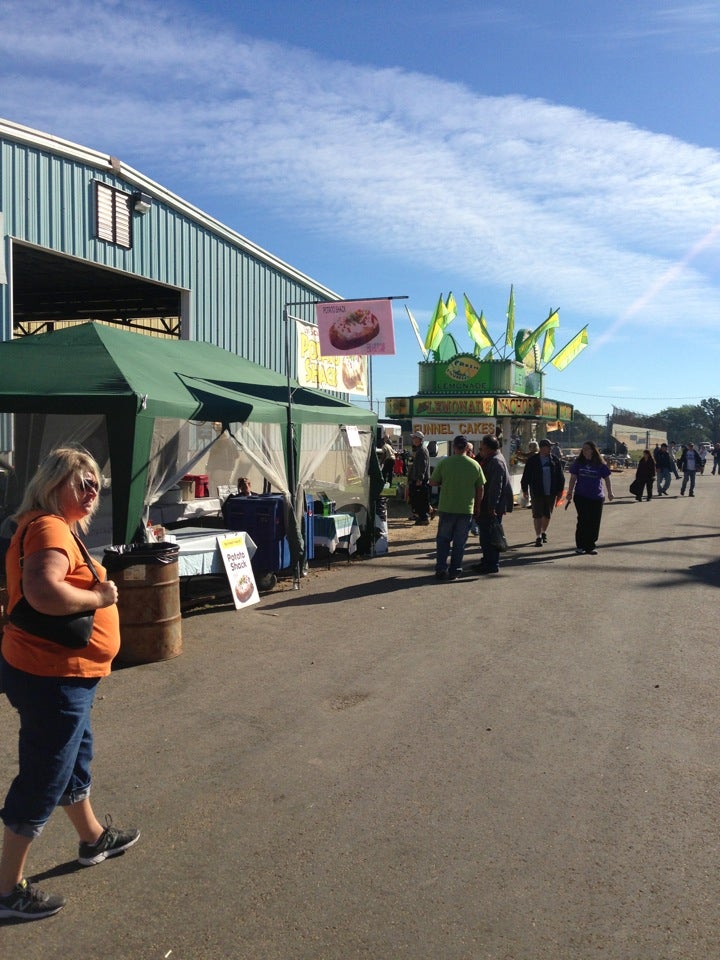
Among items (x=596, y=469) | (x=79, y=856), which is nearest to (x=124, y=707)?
(x=79, y=856)

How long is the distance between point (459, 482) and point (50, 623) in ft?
25.1

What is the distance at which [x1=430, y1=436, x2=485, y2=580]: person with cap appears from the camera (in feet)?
34.1

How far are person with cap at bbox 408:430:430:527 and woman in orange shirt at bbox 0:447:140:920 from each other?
14.3 metres

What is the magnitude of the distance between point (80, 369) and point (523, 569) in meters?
6.24

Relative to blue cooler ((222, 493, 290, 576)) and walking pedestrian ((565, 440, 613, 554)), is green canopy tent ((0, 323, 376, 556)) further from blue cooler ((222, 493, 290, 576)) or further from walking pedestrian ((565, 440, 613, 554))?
walking pedestrian ((565, 440, 613, 554))

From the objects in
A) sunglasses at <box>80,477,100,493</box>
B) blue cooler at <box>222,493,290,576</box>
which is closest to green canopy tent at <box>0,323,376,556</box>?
blue cooler at <box>222,493,290,576</box>

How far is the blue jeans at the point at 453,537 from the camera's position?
10500 mm

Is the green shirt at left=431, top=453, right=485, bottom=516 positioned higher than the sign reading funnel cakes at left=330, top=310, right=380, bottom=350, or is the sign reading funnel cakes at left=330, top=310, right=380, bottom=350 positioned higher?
the sign reading funnel cakes at left=330, top=310, right=380, bottom=350

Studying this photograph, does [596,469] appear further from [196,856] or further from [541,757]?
[196,856]

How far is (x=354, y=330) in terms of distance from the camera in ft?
35.3

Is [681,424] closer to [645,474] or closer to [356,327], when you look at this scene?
[645,474]

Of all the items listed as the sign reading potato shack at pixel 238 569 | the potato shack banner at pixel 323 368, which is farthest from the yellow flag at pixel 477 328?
the sign reading potato shack at pixel 238 569

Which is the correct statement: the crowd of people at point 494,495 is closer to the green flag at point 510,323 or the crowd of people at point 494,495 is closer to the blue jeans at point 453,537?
the blue jeans at point 453,537

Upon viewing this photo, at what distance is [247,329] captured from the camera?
17.6 metres
